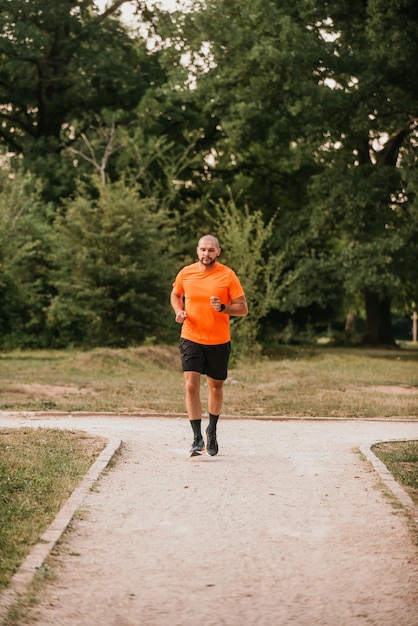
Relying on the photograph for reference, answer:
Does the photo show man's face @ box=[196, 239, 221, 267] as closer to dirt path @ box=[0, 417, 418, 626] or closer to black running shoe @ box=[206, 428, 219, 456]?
black running shoe @ box=[206, 428, 219, 456]

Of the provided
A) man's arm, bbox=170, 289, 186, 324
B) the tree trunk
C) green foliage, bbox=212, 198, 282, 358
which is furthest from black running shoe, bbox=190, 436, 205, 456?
the tree trunk

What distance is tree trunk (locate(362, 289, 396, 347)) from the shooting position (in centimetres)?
4200

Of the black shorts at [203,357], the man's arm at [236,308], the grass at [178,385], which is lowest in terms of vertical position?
the grass at [178,385]

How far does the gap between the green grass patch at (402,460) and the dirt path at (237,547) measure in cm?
24

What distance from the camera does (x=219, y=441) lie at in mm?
11266

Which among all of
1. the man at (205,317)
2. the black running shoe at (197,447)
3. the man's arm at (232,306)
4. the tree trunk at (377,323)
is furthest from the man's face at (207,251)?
the tree trunk at (377,323)

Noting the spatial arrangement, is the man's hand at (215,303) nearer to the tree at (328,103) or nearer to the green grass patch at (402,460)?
the green grass patch at (402,460)

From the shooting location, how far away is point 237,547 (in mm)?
6473

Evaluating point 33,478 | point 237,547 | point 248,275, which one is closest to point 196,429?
point 33,478

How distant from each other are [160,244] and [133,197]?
5.04 feet

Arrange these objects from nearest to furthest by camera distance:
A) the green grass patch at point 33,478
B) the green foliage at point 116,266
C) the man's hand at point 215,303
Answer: the green grass patch at point 33,478 < the man's hand at point 215,303 < the green foliage at point 116,266

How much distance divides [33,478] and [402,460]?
11.6ft

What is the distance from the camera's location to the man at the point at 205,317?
390 inches

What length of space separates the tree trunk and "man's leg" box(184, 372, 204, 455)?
105 feet
